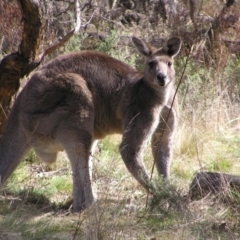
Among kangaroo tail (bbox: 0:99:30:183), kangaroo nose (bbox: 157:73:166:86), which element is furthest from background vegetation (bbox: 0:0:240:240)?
kangaroo nose (bbox: 157:73:166:86)

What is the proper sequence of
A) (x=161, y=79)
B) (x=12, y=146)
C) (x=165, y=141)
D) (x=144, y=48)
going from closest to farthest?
(x=12, y=146) < (x=161, y=79) < (x=165, y=141) < (x=144, y=48)

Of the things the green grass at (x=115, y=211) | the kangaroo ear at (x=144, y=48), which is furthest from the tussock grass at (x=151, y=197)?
the kangaroo ear at (x=144, y=48)

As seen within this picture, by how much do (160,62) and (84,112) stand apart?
114 cm

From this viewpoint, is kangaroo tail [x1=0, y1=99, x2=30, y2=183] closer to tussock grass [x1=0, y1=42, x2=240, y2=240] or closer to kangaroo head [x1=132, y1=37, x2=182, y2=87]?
tussock grass [x1=0, y1=42, x2=240, y2=240]

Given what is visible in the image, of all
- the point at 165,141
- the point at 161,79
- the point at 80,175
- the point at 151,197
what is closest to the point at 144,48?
the point at 161,79

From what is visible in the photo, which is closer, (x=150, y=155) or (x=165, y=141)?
(x=165, y=141)

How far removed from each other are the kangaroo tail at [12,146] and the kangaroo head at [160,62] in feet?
4.83

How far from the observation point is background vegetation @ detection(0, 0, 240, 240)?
495 centimetres

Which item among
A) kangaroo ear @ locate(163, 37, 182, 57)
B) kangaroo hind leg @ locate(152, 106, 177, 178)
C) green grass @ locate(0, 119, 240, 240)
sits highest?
kangaroo ear @ locate(163, 37, 182, 57)

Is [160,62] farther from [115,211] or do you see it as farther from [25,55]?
[115,211]

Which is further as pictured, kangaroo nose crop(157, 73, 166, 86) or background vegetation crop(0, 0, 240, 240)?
kangaroo nose crop(157, 73, 166, 86)

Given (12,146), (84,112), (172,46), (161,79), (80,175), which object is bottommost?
(80,175)

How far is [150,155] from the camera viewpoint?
7453 mm

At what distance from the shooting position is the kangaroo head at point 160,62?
638 cm
